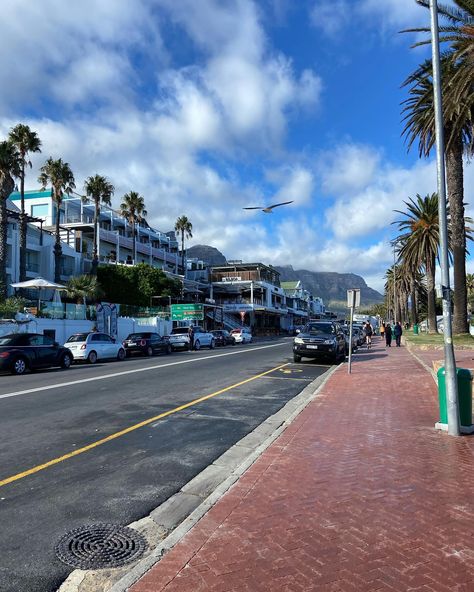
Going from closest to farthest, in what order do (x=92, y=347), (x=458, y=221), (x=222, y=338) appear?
1. (x=92, y=347)
2. (x=458, y=221)
3. (x=222, y=338)

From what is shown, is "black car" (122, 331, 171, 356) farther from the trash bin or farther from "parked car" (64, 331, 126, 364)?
the trash bin

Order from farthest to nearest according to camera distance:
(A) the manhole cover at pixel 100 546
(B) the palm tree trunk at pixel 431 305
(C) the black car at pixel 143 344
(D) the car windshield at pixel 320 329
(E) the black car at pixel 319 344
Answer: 1. (B) the palm tree trunk at pixel 431 305
2. (C) the black car at pixel 143 344
3. (D) the car windshield at pixel 320 329
4. (E) the black car at pixel 319 344
5. (A) the manhole cover at pixel 100 546

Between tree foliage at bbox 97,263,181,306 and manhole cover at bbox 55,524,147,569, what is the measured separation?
47.0 m

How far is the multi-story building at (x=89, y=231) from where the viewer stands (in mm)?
56500

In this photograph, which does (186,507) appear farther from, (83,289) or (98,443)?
(83,289)

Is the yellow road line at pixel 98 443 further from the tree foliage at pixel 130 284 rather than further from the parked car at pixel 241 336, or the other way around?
the tree foliage at pixel 130 284

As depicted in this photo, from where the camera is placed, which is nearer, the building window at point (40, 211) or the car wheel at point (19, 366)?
the car wheel at point (19, 366)

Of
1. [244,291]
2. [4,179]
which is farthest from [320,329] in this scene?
[244,291]

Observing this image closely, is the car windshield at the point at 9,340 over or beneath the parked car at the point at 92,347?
over

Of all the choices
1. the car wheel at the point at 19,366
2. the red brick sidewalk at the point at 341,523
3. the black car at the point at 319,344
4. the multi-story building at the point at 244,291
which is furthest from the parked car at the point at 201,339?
the multi-story building at the point at 244,291

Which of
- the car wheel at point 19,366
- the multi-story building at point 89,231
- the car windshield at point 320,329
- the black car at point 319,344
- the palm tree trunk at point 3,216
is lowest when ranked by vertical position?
the car wheel at point 19,366

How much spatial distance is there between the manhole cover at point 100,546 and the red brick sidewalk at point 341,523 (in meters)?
0.45

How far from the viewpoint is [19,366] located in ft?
59.2

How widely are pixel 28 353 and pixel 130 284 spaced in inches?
1287
